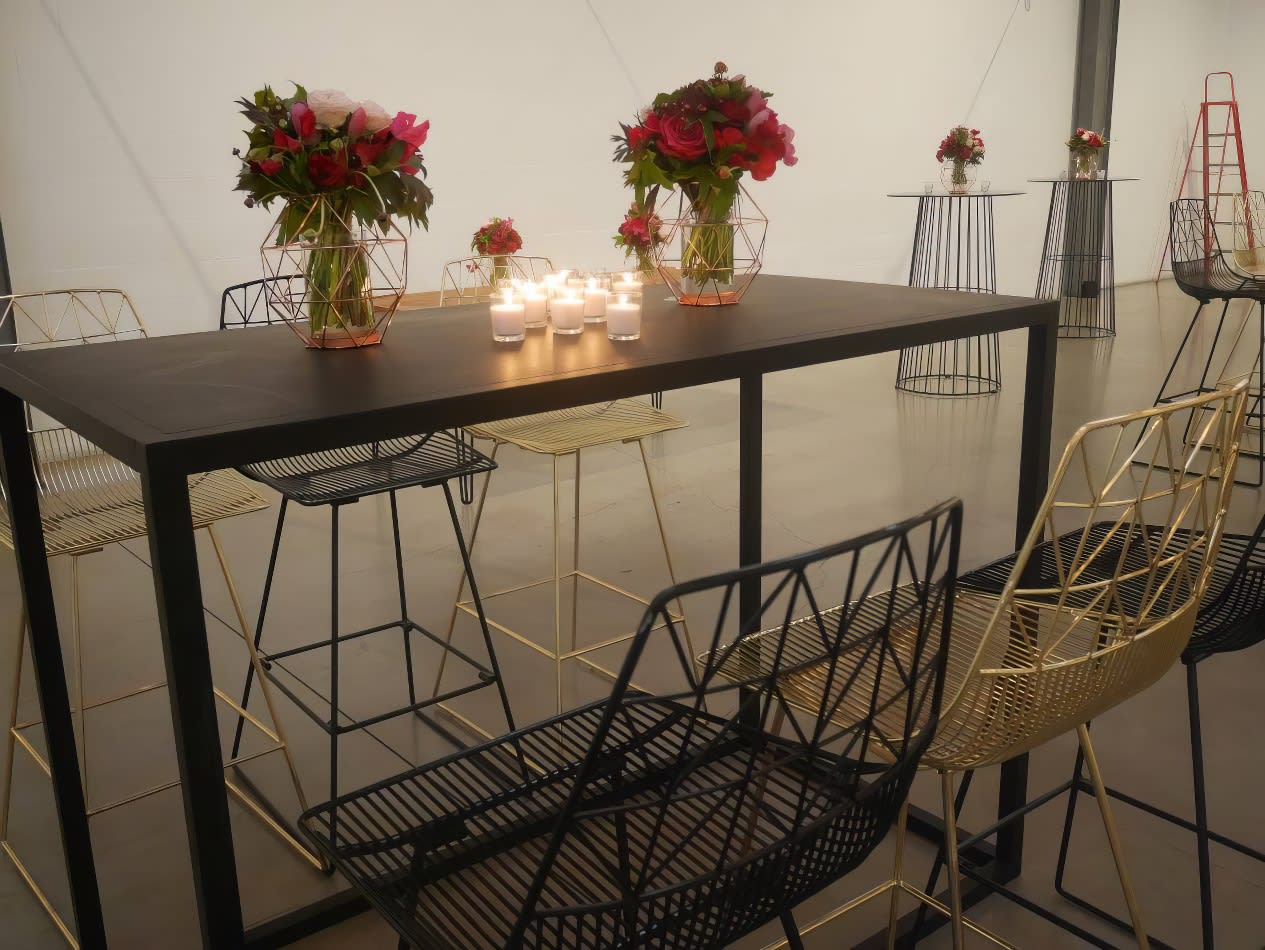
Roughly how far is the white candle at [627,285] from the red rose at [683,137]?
24cm

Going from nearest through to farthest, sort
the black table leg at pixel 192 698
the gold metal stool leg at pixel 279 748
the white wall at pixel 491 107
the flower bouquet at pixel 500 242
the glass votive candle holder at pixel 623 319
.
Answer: the black table leg at pixel 192 698 < the glass votive candle holder at pixel 623 319 < the gold metal stool leg at pixel 279 748 < the flower bouquet at pixel 500 242 < the white wall at pixel 491 107

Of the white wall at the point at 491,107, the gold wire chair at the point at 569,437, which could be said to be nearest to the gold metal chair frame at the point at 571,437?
the gold wire chair at the point at 569,437

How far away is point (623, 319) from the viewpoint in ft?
5.81

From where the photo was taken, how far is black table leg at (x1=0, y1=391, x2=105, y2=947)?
1657 mm

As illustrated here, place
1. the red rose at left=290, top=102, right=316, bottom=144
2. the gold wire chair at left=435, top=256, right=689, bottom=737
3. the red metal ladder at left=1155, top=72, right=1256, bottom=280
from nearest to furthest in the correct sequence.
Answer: the red rose at left=290, top=102, right=316, bottom=144
the gold wire chair at left=435, top=256, right=689, bottom=737
the red metal ladder at left=1155, top=72, right=1256, bottom=280

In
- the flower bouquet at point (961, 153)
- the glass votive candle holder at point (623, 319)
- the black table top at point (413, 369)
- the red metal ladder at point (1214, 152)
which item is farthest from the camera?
the red metal ladder at point (1214, 152)

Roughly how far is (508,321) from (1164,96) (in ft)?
32.0

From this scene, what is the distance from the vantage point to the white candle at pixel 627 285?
2051 mm

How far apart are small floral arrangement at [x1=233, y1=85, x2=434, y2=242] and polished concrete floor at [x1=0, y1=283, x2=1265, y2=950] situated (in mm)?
1181

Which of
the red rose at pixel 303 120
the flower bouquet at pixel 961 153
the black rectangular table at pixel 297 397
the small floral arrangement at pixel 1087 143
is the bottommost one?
the black rectangular table at pixel 297 397

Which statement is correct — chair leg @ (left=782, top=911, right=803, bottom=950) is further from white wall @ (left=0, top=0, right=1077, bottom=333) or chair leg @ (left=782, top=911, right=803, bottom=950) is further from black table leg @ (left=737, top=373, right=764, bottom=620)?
white wall @ (left=0, top=0, right=1077, bottom=333)

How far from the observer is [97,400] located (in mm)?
1404

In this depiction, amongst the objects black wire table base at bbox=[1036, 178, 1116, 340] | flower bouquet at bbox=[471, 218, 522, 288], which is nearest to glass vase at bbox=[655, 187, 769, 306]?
flower bouquet at bbox=[471, 218, 522, 288]

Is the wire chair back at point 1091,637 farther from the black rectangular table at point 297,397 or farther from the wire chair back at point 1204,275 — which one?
the wire chair back at point 1204,275
